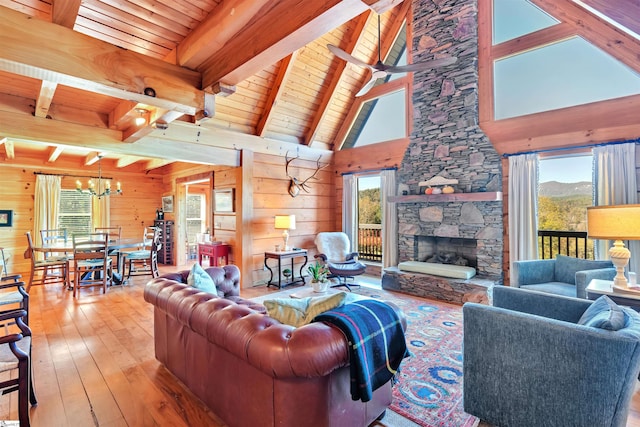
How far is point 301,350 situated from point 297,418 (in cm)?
→ 39

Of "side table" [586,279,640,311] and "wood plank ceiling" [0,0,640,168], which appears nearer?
"wood plank ceiling" [0,0,640,168]

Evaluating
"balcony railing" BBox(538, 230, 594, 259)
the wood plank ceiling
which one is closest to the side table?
"balcony railing" BBox(538, 230, 594, 259)

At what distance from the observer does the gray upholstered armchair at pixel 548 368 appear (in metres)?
1.50

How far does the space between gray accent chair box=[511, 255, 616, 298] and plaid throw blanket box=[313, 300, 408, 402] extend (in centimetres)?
265

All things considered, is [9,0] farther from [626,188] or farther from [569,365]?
[626,188]

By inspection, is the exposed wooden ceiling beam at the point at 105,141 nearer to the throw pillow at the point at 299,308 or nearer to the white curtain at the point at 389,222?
the white curtain at the point at 389,222

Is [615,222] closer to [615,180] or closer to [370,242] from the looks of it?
[615,180]

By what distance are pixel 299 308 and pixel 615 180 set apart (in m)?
4.41

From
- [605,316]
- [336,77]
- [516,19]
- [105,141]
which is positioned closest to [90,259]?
[105,141]

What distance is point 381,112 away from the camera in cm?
642

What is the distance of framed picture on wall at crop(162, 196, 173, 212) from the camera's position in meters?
8.02

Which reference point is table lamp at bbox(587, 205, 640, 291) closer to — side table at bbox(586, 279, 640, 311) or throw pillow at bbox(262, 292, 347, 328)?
side table at bbox(586, 279, 640, 311)

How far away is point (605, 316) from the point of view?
1625mm

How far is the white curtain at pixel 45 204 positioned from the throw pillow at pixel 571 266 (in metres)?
9.65
